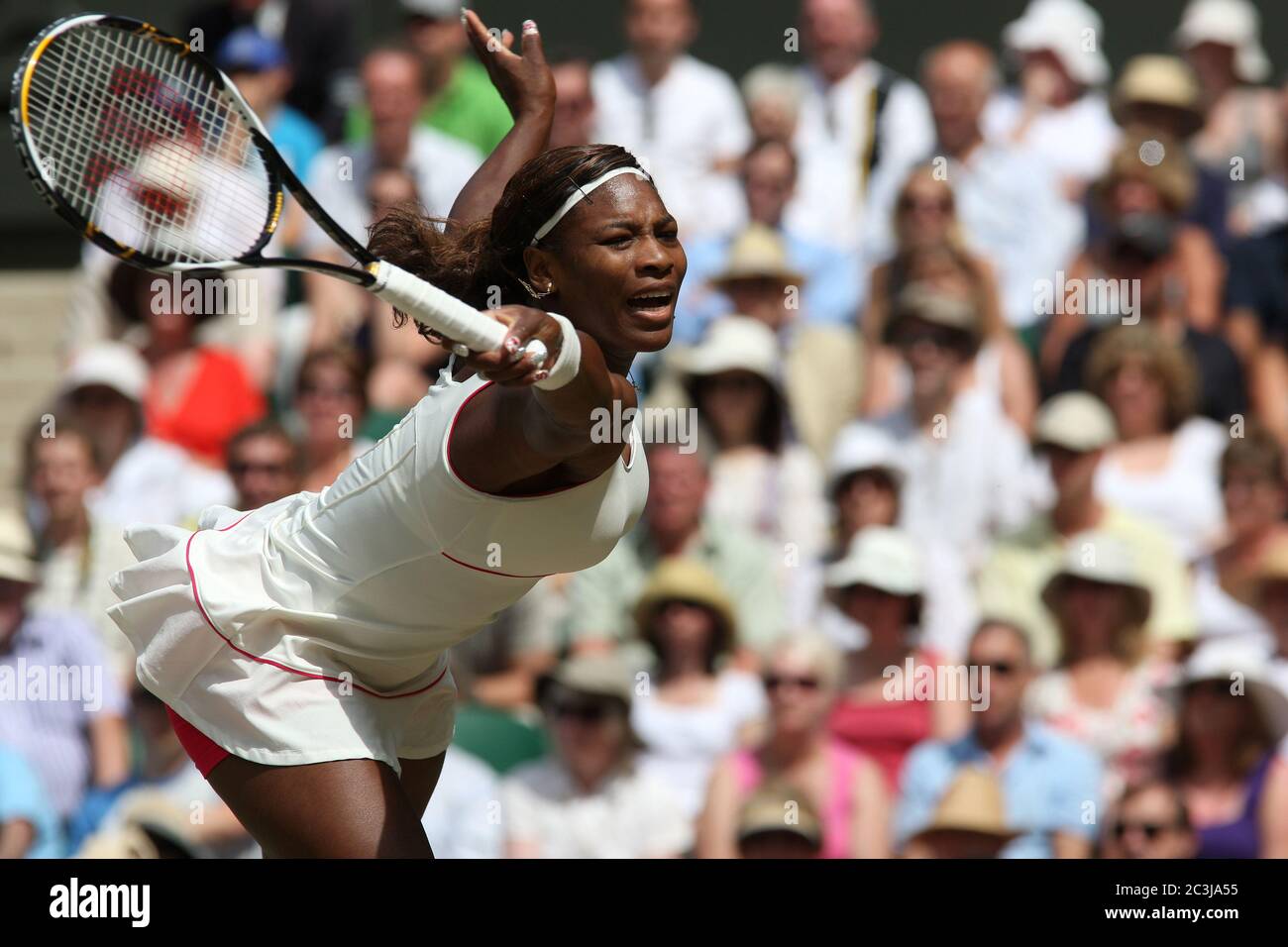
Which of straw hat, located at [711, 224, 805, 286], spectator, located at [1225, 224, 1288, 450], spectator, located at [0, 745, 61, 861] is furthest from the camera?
straw hat, located at [711, 224, 805, 286]

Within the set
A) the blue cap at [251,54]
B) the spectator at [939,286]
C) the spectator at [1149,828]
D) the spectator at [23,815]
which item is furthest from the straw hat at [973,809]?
the blue cap at [251,54]

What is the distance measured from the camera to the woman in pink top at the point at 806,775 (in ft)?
17.8

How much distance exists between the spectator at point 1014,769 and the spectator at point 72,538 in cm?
231

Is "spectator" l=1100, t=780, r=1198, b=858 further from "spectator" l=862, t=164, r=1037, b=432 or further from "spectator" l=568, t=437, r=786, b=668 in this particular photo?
Result: "spectator" l=862, t=164, r=1037, b=432

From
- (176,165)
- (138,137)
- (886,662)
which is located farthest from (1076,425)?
(138,137)

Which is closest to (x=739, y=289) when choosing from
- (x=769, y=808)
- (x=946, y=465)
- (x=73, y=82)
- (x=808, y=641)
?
(x=946, y=465)

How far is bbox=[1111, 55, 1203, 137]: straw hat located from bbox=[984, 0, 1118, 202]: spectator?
105 millimetres

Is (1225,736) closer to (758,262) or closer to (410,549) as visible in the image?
(758,262)

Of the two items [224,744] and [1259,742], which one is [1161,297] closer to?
[1259,742]

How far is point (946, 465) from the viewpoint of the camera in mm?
6195

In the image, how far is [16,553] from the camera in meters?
6.28

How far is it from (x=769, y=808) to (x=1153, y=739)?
41.1 inches

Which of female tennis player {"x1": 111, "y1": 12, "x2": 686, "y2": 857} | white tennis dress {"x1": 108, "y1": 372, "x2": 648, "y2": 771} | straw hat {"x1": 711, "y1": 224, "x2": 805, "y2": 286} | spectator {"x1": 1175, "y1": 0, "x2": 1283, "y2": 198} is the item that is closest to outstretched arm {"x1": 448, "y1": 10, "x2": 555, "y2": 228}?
female tennis player {"x1": 111, "y1": 12, "x2": 686, "y2": 857}

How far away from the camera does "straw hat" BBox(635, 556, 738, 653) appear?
19.4ft
